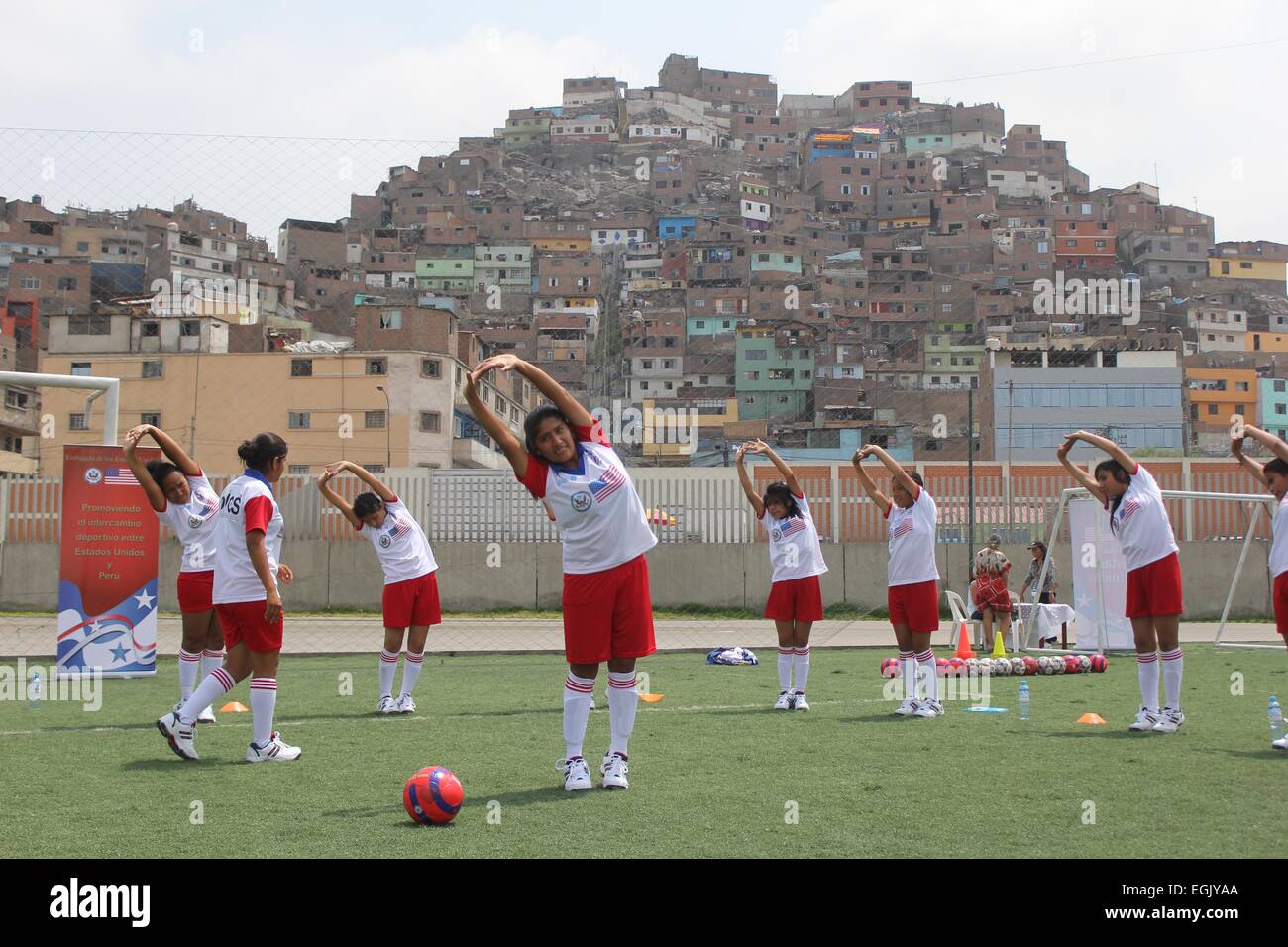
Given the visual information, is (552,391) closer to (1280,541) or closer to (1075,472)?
(1280,541)

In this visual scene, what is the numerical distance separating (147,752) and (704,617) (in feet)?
60.6

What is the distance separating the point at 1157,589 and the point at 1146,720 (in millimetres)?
874

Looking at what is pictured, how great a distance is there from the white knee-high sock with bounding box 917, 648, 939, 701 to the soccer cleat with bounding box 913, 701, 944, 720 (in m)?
0.05

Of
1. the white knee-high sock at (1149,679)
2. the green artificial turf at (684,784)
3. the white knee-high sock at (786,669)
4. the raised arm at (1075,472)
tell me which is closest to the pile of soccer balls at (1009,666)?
the green artificial turf at (684,784)

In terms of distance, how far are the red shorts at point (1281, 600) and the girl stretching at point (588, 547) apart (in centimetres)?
407

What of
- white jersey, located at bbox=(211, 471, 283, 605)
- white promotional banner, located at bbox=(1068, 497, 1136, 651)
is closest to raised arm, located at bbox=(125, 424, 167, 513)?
white jersey, located at bbox=(211, 471, 283, 605)

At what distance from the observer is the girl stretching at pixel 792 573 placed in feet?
34.9

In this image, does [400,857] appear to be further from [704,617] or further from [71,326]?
[71,326]

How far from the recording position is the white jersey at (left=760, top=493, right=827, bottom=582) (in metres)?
10.8

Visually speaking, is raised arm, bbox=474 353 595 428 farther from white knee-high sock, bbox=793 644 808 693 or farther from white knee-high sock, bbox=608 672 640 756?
white knee-high sock, bbox=793 644 808 693

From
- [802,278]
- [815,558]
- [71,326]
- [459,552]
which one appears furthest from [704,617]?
[802,278]

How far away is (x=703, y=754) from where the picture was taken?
7.76 meters

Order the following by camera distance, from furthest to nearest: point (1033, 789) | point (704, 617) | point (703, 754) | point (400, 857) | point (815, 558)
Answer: point (704, 617), point (815, 558), point (703, 754), point (1033, 789), point (400, 857)

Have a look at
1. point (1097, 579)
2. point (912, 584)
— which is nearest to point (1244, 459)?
point (912, 584)
